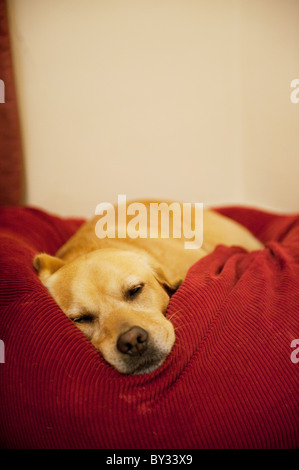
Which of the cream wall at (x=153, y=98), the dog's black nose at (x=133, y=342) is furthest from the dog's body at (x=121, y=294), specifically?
the cream wall at (x=153, y=98)

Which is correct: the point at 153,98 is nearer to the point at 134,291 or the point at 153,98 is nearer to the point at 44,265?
the point at 44,265

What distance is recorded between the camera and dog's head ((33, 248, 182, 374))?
1255 millimetres

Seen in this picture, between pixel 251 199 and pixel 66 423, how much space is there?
2629 mm

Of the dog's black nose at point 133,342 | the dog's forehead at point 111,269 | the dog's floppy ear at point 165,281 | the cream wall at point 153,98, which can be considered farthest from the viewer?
the cream wall at point 153,98

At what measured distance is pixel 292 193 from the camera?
275 centimetres

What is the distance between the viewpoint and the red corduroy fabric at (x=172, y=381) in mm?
1128

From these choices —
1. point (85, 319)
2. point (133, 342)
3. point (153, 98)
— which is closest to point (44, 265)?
point (85, 319)

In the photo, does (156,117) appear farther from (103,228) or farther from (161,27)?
(103,228)

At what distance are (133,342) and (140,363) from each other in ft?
0.24

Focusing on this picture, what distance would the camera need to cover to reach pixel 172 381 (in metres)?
1.20

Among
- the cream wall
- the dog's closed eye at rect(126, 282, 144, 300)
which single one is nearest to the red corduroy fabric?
the dog's closed eye at rect(126, 282, 144, 300)

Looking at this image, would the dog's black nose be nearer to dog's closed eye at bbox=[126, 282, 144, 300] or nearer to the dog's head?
the dog's head

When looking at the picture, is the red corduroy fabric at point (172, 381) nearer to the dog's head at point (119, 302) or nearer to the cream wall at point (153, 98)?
the dog's head at point (119, 302)
